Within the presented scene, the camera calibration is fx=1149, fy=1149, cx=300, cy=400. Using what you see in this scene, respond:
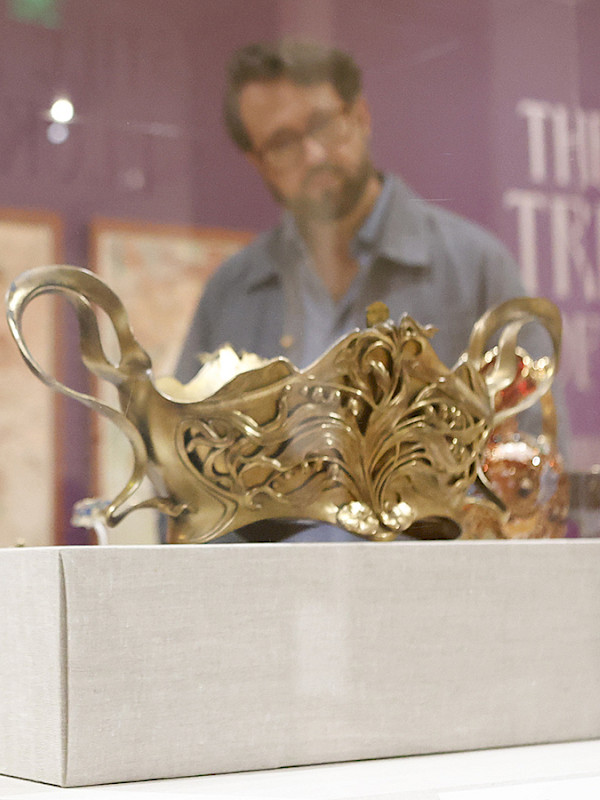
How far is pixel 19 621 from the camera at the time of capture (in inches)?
28.6

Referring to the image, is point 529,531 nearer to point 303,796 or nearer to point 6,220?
point 303,796

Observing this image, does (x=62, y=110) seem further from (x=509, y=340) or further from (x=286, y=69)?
(x=509, y=340)

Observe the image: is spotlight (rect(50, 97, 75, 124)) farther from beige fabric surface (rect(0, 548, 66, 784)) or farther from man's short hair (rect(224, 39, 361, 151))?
beige fabric surface (rect(0, 548, 66, 784))

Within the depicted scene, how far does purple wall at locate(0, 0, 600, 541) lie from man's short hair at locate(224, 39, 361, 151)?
0.01 metres

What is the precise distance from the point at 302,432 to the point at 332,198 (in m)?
0.60

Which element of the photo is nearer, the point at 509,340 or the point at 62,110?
the point at 509,340

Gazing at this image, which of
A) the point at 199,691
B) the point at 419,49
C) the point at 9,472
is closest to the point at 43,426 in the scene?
the point at 9,472

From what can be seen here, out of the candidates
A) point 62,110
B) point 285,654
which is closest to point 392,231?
point 62,110

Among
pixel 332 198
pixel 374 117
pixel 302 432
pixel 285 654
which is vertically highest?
pixel 374 117

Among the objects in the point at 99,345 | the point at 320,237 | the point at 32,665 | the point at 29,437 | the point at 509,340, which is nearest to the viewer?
the point at 32,665

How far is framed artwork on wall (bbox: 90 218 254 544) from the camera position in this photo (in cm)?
123

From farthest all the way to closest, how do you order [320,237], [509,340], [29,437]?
[320,237], [29,437], [509,340]

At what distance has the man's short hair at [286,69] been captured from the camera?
1.36m

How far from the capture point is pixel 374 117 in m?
1.41
